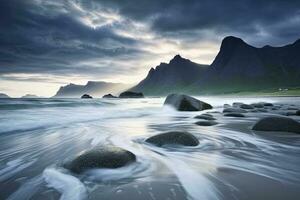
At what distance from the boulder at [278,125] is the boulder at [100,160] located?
16.0ft

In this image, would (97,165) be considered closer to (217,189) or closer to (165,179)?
(165,179)

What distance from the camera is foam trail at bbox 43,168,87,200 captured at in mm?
2869

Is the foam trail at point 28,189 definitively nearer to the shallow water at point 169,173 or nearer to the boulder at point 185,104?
the shallow water at point 169,173

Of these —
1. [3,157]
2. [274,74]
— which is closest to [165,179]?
[3,157]

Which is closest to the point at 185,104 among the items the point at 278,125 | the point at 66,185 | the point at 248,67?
the point at 278,125

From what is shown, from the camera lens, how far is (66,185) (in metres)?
3.18

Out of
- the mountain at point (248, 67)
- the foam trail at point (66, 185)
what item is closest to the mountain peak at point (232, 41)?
the mountain at point (248, 67)

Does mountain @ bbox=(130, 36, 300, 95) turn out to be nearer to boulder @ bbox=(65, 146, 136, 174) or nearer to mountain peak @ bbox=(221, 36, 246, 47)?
mountain peak @ bbox=(221, 36, 246, 47)

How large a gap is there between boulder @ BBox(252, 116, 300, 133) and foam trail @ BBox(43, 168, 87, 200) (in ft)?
19.4

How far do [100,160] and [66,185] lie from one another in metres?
0.72

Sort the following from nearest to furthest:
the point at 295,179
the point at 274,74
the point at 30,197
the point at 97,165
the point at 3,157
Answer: the point at 30,197, the point at 295,179, the point at 97,165, the point at 3,157, the point at 274,74

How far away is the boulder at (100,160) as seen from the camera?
373 cm

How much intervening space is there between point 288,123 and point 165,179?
5153 mm

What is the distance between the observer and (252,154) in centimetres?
486
